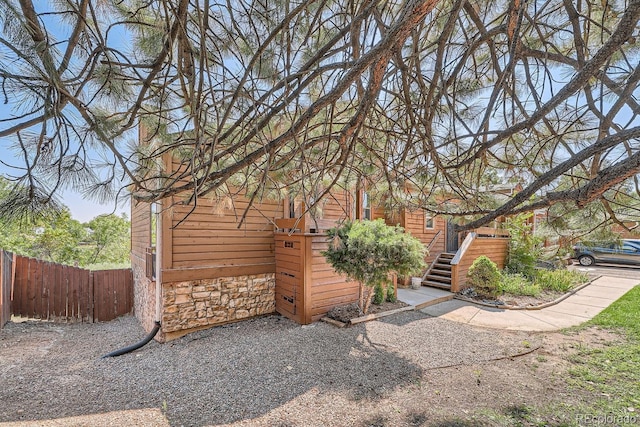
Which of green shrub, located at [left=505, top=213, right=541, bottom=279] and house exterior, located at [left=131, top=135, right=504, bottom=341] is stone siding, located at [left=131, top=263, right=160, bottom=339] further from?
green shrub, located at [left=505, top=213, right=541, bottom=279]

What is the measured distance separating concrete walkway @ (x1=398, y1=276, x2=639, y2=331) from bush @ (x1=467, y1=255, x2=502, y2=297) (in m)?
0.68

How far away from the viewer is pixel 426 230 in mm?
9562

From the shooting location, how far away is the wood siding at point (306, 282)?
518 cm

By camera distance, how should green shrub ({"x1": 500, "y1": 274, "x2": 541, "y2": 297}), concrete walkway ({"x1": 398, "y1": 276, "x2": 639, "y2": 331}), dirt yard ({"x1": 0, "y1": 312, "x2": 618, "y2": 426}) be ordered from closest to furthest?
dirt yard ({"x1": 0, "y1": 312, "x2": 618, "y2": 426}) → concrete walkway ({"x1": 398, "y1": 276, "x2": 639, "y2": 331}) → green shrub ({"x1": 500, "y1": 274, "x2": 541, "y2": 297})

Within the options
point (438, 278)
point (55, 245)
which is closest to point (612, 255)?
point (438, 278)

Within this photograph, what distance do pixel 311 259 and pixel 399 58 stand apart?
3943 mm

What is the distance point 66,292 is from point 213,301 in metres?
4.07

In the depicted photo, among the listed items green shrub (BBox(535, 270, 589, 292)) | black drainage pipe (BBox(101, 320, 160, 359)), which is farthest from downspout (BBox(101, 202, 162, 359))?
green shrub (BBox(535, 270, 589, 292))

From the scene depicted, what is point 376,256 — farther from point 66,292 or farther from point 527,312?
point 66,292

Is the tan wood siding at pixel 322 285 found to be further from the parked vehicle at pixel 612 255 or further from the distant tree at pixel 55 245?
the parked vehicle at pixel 612 255

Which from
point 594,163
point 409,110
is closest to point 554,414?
point 594,163

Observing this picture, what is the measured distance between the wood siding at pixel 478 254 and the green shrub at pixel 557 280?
1.12 meters

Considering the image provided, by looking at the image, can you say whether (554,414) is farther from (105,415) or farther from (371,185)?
(105,415)

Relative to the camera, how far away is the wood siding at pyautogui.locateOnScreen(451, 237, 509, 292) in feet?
24.3
